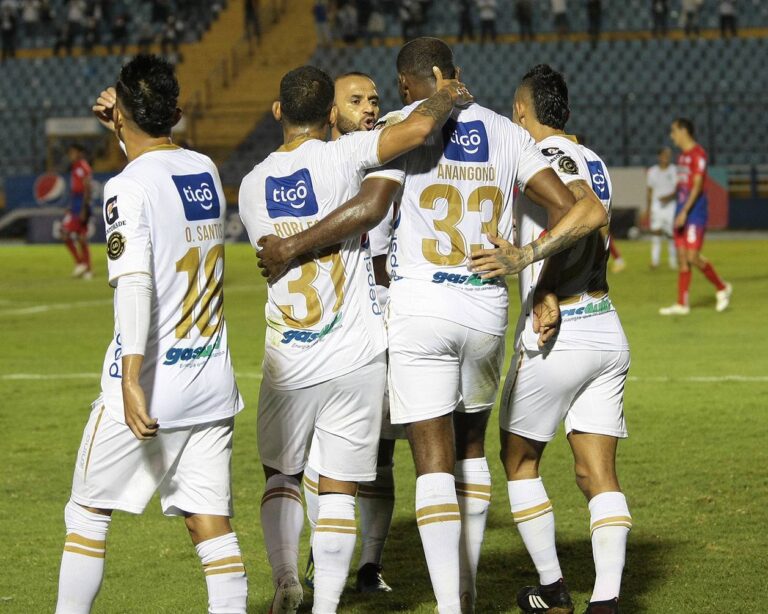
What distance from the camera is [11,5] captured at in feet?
122

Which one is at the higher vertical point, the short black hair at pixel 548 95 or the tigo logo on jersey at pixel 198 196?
the short black hair at pixel 548 95

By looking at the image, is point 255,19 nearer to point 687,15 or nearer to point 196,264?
point 687,15

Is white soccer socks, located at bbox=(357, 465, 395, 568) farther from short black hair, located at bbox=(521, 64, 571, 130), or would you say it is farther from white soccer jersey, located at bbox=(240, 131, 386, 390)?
short black hair, located at bbox=(521, 64, 571, 130)

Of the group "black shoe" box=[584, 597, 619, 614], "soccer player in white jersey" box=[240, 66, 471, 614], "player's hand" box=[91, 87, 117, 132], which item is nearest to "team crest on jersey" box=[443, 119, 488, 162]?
"soccer player in white jersey" box=[240, 66, 471, 614]

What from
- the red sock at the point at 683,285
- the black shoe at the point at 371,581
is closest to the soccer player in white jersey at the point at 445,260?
the black shoe at the point at 371,581

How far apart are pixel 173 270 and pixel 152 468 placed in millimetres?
599

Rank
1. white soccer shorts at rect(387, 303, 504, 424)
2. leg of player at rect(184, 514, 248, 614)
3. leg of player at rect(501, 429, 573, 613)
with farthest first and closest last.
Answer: leg of player at rect(501, 429, 573, 613)
white soccer shorts at rect(387, 303, 504, 424)
leg of player at rect(184, 514, 248, 614)

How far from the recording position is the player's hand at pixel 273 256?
4.13 m

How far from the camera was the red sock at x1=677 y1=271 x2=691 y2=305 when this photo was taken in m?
14.0

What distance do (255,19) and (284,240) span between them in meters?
32.0

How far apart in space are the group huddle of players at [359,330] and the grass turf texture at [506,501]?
2.40 ft

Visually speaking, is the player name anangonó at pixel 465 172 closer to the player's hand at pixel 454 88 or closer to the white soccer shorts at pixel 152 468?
the player's hand at pixel 454 88

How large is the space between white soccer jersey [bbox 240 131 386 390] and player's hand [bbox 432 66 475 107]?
32cm

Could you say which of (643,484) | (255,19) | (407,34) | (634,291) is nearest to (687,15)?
(407,34)
